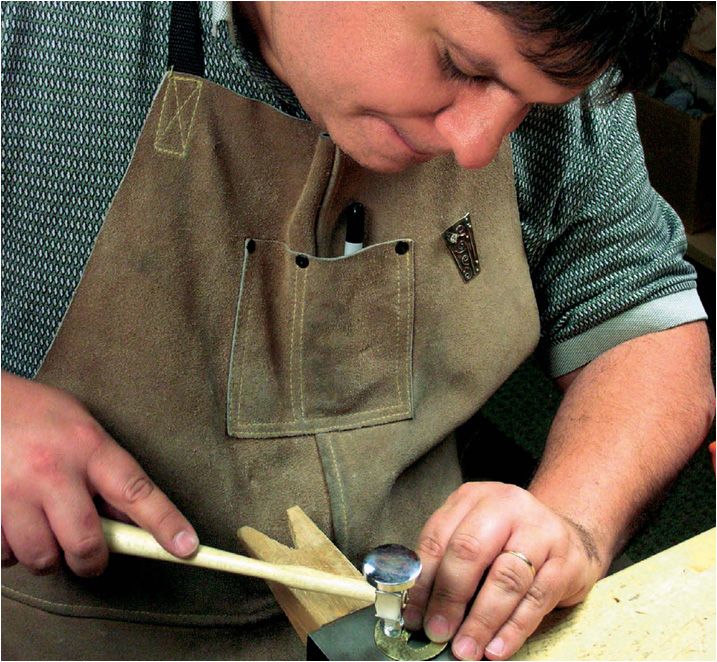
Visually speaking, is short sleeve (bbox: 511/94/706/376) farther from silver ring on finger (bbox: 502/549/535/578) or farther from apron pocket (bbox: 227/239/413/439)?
silver ring on finger (bbox: 502/549/535/578)

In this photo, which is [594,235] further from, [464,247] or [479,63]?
[479,63]

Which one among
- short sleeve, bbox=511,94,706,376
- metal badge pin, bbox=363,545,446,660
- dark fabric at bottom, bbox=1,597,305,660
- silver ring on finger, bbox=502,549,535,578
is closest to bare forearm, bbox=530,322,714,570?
short sleeve, bbox=511,94,706,376

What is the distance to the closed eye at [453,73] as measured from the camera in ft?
3.05

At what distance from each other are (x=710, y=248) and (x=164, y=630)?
5.30ft

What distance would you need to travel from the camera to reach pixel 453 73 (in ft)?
3.11

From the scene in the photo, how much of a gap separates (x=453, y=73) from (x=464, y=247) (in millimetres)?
345

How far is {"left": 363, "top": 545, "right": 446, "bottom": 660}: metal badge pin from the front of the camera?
829mm

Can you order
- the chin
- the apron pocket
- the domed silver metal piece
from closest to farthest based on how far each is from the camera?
the domed silver metal piece, the chin, the apron pocket

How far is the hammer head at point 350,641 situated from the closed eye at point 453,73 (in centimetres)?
51

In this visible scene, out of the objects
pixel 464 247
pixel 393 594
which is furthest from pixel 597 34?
pixel 393 594

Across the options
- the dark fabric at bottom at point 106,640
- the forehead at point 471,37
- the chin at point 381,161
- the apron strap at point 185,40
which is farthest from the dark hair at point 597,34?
the dark fabric at bottom at point 106,640

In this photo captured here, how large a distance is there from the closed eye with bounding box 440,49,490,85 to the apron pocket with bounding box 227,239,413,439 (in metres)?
0.30

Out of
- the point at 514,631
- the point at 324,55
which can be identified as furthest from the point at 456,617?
the point at 324,55

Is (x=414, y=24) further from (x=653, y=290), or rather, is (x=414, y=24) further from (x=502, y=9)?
(x=653, y=290)
